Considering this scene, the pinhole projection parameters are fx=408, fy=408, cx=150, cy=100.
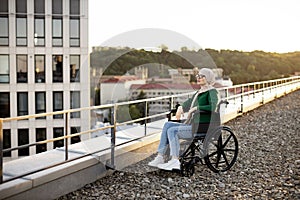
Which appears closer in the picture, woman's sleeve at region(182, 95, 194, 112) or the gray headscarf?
the gray headscarf

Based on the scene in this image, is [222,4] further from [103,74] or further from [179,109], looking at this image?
[179,109]

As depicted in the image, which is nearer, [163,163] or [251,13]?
[163,163]

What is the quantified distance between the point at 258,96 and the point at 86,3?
36.7 ft

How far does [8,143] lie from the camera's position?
20297mm

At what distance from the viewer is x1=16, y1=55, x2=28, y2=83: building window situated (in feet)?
67.9

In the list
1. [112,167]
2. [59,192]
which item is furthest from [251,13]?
[59,192]

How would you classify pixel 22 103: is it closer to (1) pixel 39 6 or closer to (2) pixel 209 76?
(1) pixel 39 6

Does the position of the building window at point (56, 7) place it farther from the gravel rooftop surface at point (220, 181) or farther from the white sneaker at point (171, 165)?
the white sneaker at point (171, 165)

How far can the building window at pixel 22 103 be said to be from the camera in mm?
20828

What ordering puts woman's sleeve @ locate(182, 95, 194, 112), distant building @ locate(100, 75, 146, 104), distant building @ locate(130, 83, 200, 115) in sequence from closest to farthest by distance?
woman's sleeve @ locate(182, 95, 194, 112) → distant building @ locate(130, 83, 200, 115) → distant building @ locate(100, 75, 146, 104)

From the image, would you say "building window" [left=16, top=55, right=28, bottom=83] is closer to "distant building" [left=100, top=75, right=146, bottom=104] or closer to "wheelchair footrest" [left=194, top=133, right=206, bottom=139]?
"distant building" [left=100, top=75, right=146, bottom=104]

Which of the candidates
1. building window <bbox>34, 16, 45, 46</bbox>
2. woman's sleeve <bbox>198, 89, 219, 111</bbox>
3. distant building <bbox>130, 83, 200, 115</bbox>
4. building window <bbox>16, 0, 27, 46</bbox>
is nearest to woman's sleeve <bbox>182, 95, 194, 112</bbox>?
woman's sleeve <bbox>198, 89, 219, 111</bbox>

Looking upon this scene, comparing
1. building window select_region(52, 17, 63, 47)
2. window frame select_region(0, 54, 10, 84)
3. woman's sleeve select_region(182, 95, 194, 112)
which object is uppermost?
building window select_region(52, 17, 63, 47)

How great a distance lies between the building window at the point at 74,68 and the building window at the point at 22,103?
252cm
